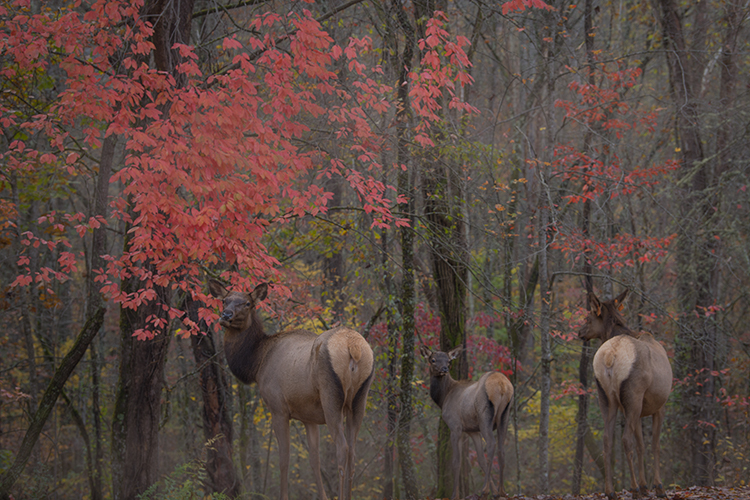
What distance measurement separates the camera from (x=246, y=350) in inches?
316

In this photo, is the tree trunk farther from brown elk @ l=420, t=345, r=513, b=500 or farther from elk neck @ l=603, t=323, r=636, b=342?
elk neck @ l=603, t=323, r=636, b=342

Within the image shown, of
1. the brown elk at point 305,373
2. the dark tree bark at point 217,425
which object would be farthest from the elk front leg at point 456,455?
the dark tree bark at point 217,425

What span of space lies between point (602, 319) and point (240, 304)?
5523 millimetres

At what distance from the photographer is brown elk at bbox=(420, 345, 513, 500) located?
927 cm

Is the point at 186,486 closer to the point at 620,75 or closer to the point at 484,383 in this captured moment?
the point at 484,383

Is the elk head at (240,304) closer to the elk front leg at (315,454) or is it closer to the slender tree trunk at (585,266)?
the elk front leg at (315,454)

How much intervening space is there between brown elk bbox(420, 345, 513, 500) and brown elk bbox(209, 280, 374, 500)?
111 inches

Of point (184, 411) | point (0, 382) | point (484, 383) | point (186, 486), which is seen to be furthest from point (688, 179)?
point (0, 382)

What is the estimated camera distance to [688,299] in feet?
48.2

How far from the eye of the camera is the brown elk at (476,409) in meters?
9.27

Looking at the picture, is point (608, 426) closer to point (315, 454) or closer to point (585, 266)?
point (315, 454)

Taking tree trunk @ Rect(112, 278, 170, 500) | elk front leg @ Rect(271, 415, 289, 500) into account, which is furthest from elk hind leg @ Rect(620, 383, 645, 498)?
tree trunk @ Rect(112, 278, 170, 500)

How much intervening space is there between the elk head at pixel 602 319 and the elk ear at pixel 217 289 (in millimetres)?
5450

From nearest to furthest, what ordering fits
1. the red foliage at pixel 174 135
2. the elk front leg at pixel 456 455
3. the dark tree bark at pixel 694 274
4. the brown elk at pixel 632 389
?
the red foliage at pixel 174 135
the brown elk at pixel 632 389
the elk front leg at pixel 456 455
the dark tree bark at pixel 694 274
